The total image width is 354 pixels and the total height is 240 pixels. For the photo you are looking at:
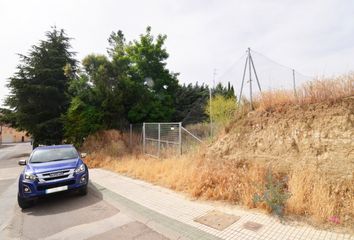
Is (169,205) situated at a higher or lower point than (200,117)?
lower

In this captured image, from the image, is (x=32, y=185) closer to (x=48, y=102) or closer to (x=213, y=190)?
(x=213, y=190)

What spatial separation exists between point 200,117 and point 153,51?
24.5 ft

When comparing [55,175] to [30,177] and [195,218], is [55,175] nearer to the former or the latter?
[30,177]

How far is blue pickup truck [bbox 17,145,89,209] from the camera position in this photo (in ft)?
18.8

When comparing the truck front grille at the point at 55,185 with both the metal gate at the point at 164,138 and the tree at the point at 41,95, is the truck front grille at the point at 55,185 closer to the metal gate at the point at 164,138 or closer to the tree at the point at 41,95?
the metal gate at the point at 164,138

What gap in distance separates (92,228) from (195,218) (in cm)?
211

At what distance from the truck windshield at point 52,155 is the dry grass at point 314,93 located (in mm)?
6405

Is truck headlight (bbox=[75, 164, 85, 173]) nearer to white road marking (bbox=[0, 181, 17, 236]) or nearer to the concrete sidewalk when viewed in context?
the concrete sidewalk


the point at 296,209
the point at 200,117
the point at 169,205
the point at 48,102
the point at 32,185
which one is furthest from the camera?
the point at 200,117

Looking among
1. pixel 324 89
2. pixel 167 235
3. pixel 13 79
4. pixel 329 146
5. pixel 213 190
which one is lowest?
pixel 167 235

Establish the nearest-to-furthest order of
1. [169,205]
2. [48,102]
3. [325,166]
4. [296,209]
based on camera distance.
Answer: [296,209]
[325,166]
[169,205]
[48,102]

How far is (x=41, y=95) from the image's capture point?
18.7 metres

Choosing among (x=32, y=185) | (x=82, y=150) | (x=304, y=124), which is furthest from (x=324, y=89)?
(x=82, y=150)

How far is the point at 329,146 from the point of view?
4891 millimetres
